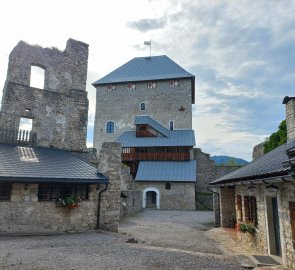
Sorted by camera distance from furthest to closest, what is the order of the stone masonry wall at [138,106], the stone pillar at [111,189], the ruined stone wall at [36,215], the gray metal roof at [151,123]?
1. the stone masonry wall at [138,106]
2. the gray metal roof at [151,123]
3. the stone pillar at [111,189]
4. the ruined stone wall at [36,215]

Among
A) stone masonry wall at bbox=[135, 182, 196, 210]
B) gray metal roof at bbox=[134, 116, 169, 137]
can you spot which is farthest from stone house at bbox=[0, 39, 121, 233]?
gray metal roof at bbox=[134, 116, 169, 137]

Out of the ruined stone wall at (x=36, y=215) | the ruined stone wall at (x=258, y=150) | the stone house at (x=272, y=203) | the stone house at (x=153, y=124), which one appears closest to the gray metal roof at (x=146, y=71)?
the stone house at (x=153, y=124)

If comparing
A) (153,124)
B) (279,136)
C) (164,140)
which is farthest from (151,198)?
(279,136)

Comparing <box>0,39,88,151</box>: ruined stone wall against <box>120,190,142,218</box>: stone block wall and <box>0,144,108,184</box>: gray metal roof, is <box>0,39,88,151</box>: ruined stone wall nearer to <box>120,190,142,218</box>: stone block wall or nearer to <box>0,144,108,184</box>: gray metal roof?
<box>0,144,108,184</box>: gray metal roof

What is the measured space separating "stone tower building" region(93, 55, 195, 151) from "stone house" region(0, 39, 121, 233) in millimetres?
17171

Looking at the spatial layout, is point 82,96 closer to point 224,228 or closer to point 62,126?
point 62,126

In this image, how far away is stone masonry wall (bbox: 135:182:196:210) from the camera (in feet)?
79.0

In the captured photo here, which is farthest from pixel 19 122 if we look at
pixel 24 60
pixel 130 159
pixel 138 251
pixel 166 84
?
pixel 166 84

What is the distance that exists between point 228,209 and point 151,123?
1820 centimetres

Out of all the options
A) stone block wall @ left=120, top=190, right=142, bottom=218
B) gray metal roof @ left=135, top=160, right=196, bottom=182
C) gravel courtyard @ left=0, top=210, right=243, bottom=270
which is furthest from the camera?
gray metal roof @ left=135, top=160, right=196, bottom=182

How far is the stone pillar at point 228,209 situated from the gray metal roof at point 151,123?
16.2 metres

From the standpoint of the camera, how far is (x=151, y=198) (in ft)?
84.9

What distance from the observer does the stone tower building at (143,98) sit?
31469 mm

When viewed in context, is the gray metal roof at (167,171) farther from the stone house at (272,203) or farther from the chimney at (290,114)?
the chimney at (290,114)
